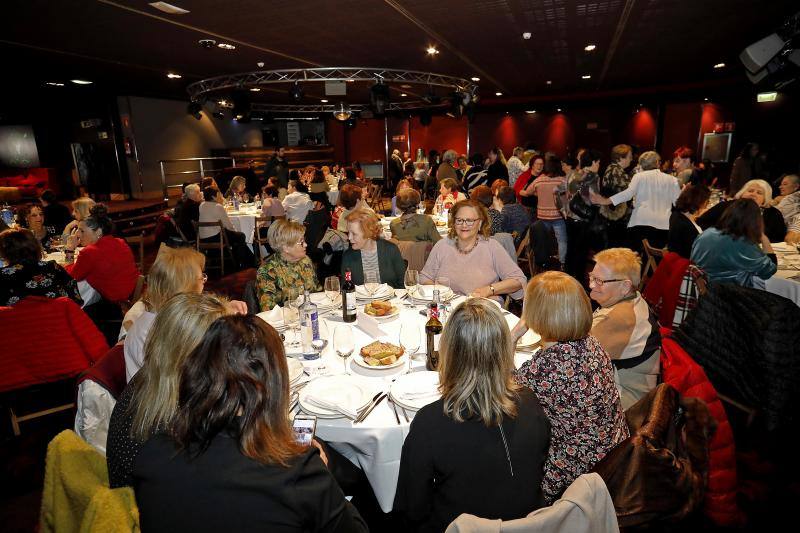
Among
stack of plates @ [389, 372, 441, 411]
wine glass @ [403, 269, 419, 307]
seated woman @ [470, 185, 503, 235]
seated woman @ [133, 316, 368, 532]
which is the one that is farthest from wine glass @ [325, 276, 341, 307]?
seated woman @ [470, 185, 503, 235]

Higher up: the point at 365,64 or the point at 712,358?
the point at 365,64

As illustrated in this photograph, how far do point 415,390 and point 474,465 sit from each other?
20.7 inches

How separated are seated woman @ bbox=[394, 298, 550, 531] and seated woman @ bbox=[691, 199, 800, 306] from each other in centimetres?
281

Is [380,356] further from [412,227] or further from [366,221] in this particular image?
[412,227]

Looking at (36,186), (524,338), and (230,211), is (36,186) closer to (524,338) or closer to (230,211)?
(230,211)

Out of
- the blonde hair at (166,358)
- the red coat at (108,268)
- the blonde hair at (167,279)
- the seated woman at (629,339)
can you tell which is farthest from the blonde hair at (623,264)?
the red coat at (108,268)

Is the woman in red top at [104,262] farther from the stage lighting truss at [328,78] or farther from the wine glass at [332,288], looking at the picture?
the stage lighting truss at [328,78]

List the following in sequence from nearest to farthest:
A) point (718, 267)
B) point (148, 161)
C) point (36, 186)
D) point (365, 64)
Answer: point (718, 267)
point (365, 64)
point (148, 161)
point (36, 186)

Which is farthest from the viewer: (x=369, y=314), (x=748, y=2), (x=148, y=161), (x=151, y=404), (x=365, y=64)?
(x=148, y=161)

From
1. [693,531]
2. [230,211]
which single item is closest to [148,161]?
[230,211]

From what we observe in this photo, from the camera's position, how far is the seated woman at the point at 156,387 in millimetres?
1459

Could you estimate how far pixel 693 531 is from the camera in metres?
2.37

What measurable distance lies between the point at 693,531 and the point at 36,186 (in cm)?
1767

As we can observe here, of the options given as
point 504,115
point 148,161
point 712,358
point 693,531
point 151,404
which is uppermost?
point 504,115
